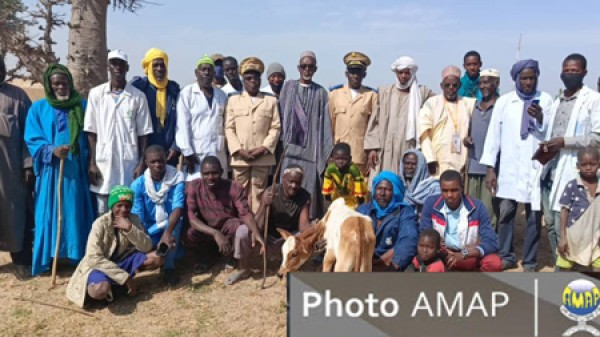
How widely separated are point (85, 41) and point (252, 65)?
3031 millimetres

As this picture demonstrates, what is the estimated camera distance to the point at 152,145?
5508 millimetres

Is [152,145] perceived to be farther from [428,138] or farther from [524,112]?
[524,112]

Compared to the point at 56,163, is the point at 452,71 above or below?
above

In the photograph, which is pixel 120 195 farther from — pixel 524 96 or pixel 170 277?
pixel 524 96

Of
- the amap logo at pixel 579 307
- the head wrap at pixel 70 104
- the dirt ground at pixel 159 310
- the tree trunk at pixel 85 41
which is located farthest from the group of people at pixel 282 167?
the tree trunk at pixel 85 41

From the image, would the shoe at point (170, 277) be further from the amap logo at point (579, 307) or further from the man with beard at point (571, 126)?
the man with beard at point (571, 126)

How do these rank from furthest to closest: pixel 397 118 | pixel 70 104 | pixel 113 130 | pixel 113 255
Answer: pixel 397 118 < pixel 113 130 < pixel 70 104 < pixel 113 255

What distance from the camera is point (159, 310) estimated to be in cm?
469

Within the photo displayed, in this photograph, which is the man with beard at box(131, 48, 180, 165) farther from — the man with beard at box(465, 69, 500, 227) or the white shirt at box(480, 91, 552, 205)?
the white shirt at box(480, 91, 552, 205)

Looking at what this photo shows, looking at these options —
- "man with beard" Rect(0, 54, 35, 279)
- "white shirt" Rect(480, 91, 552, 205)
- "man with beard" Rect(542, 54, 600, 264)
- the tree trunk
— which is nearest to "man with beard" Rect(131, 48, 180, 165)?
"man with beard" Rect(0, 54, 35, 279)

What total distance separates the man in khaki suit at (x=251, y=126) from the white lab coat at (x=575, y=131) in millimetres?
2841

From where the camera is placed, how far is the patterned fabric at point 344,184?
5.55 metres

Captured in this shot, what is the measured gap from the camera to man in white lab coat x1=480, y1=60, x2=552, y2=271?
17.6 ft

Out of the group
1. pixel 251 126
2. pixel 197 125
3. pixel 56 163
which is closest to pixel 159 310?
pixel 56 163
